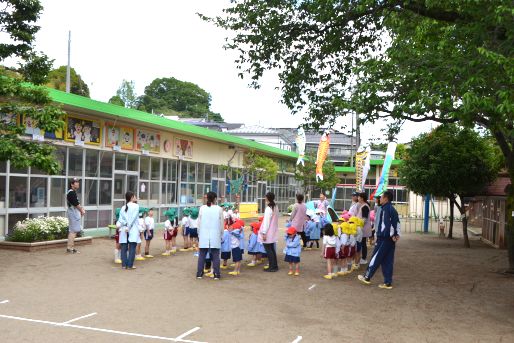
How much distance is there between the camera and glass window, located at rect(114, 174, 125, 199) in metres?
18.1

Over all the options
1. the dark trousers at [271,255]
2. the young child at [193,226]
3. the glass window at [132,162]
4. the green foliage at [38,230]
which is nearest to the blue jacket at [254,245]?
the dark trousers at [271,255]

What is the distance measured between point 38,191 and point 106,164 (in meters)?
3.24

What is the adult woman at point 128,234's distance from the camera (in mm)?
10656

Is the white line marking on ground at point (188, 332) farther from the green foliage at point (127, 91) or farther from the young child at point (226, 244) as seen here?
the green foliage at point (127, 91)

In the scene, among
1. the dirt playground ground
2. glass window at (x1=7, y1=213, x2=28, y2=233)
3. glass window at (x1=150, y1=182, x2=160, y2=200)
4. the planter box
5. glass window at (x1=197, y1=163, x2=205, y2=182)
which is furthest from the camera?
glass window at (x1=197, y1=163, x2=205, y2=182)

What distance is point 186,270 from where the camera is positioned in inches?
426

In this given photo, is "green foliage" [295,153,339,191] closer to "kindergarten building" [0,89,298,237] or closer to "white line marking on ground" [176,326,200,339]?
"kindergarten building" [0,89,298,237]

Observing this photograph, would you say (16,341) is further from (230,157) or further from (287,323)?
(230,157)

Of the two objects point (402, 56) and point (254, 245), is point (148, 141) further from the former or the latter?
point (402, 56)

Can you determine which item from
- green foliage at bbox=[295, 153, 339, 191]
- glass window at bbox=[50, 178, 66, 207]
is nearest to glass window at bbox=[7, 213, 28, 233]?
glass window at bbox=[50, 178, 66, 207]

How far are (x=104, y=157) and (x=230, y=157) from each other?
37.1ft

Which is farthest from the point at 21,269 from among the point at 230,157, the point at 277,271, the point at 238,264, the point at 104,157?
the point at 230,157

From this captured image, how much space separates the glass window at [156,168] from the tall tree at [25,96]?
945 centimetres

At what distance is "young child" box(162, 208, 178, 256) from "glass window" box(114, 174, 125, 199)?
5.46 metres
